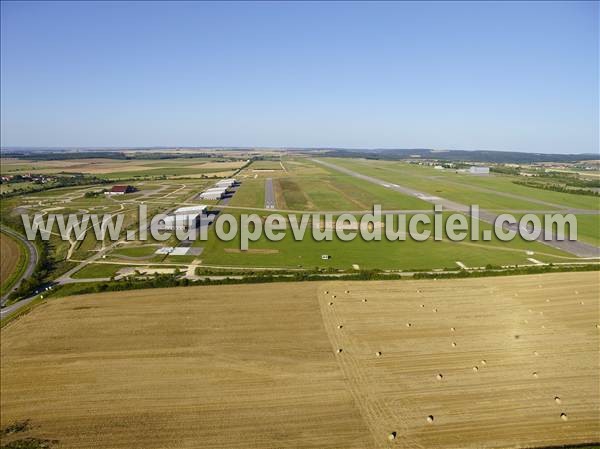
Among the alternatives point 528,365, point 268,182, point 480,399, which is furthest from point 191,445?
point 268,182

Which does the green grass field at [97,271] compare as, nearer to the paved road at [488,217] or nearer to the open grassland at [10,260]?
the open grassland at [10,260]

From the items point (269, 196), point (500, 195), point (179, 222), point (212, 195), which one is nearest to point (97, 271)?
point (179, 222)

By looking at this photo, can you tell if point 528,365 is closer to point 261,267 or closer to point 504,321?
point 504,321

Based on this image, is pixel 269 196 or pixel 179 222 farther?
pixel 269 196

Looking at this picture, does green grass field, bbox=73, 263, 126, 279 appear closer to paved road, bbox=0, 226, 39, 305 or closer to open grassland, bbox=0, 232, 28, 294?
paved road, bbox=0, 226, 39, 305

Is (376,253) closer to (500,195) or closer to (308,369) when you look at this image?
(308,369)

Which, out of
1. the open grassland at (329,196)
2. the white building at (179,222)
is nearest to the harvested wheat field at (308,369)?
the white building at (179,222)
